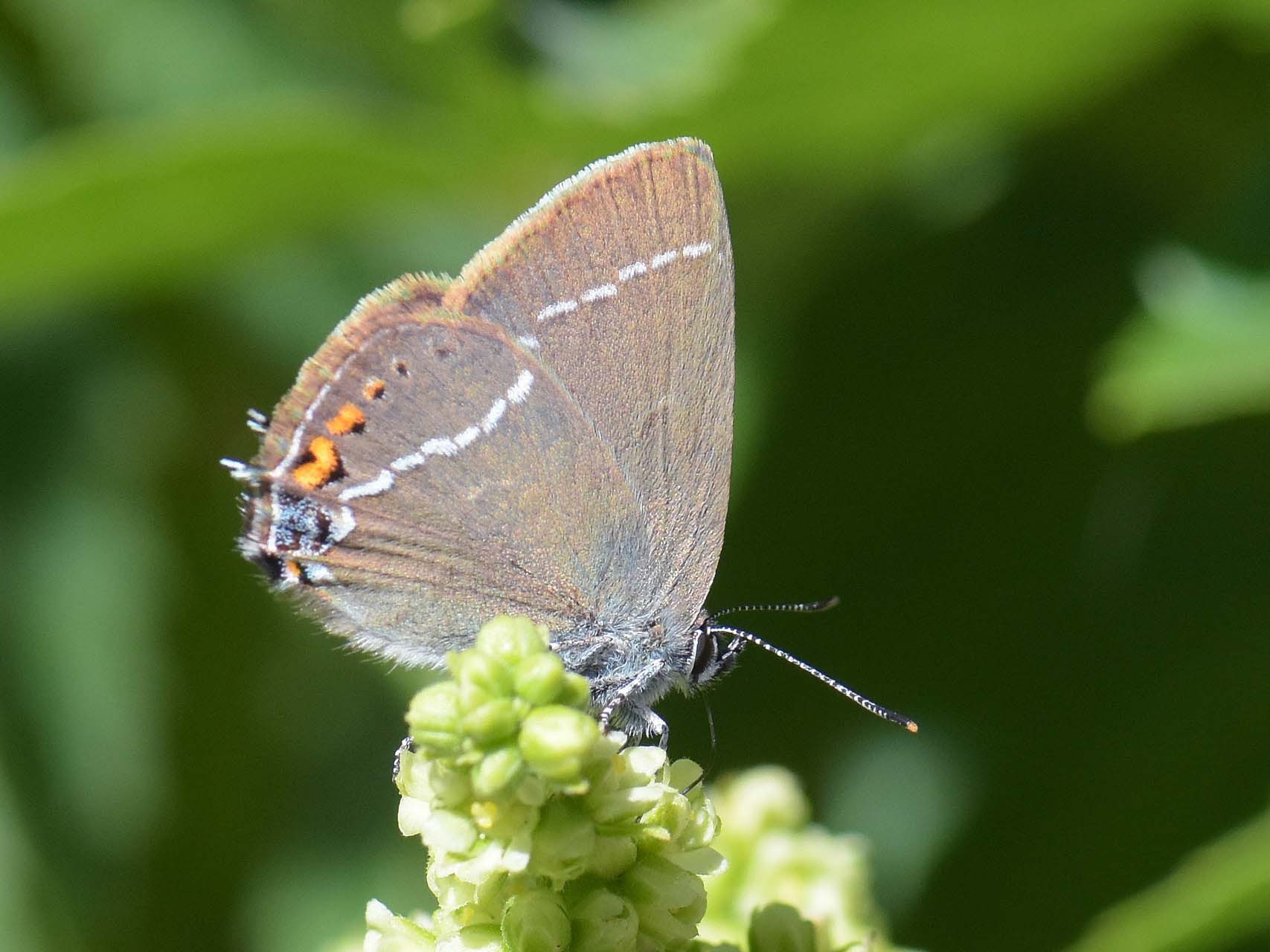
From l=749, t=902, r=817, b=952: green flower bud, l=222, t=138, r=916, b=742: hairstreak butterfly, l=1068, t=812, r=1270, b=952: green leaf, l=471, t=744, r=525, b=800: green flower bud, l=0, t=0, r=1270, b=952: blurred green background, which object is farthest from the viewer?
l=0, t=0, r=1270, b=952: blurred green background

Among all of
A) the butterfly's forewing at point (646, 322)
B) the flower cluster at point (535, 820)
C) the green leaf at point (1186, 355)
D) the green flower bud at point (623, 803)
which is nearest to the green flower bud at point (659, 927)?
the flower cluster at point (535, 820)

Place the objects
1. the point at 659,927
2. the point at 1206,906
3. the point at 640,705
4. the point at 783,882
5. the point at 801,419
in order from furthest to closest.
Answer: the point at 801,419
the point at 640,705
the point at 783,882
the point at 1206,906
the point at 659,927

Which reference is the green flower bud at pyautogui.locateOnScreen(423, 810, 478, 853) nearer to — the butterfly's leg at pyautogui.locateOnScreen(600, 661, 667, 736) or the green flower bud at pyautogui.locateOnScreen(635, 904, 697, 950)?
the green flower bud at pyautogui.locateOnScreen(635, 904, 697, 950)

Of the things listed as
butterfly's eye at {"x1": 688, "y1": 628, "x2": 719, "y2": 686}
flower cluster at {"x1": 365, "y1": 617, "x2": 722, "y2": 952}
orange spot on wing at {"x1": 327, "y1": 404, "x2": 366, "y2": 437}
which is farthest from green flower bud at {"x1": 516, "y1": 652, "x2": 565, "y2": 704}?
orange spot on wing at {"x1": 327, "y1": 404, "x2": 366, "y2": 437}

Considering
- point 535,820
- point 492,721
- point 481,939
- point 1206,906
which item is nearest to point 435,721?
point 492,721

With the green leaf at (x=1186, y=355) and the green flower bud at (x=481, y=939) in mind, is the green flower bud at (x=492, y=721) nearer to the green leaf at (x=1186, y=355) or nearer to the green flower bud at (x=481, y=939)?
the green flower bud at (x=481, y=939)

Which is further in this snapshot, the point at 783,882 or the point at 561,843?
the point at 783,882

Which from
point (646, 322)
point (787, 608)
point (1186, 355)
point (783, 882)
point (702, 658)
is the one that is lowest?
point (783, 882)

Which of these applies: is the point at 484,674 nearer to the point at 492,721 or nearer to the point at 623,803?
the point at 492,721
